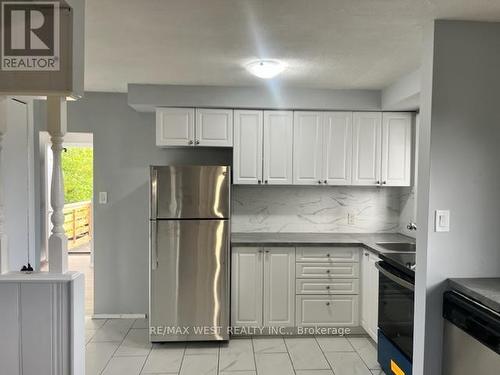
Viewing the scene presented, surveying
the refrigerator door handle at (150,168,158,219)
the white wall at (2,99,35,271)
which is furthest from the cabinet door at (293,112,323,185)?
the white wall at (2,99,35,271)

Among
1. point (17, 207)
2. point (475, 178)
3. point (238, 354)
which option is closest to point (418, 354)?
point (475, 178)

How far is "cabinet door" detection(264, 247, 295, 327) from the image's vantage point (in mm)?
3387

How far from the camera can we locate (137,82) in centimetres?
325

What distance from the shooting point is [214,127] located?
3.46 metres

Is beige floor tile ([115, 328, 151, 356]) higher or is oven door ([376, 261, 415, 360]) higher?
oven door ([376, 261, 415, 360])

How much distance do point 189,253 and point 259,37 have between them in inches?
73.1

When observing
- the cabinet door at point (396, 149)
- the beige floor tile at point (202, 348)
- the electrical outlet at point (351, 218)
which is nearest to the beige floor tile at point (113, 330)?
the beige floor tile at point (202, 348)

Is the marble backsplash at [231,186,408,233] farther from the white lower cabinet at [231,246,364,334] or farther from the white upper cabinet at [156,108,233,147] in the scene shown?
the white upper cabinet at [156,108,233,147]

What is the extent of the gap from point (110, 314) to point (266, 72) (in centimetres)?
290

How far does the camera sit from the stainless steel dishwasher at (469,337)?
1598 millimetres

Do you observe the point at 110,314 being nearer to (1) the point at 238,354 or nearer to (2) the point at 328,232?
(1) the point at 238,354

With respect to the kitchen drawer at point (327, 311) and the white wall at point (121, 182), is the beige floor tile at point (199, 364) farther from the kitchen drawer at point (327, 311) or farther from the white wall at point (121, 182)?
the white wall at point (121, 182)

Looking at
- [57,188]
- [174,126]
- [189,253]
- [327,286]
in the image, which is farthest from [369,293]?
[57,188]

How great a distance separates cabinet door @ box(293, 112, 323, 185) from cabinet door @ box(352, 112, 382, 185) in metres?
0.34
